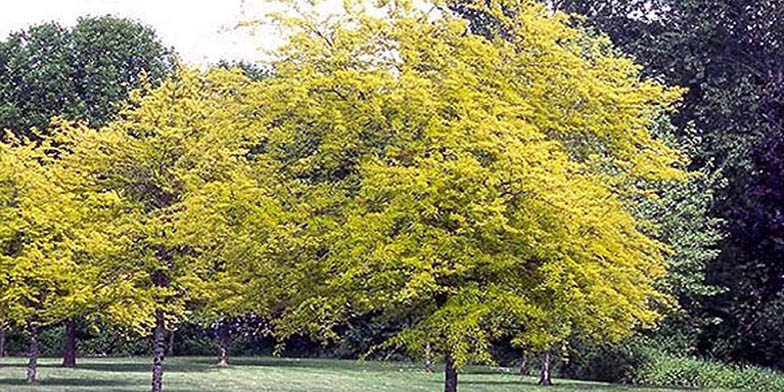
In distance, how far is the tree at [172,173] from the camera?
19.9 m

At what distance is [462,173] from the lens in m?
15.2

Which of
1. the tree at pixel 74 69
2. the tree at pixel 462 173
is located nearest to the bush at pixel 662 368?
the tree at pixel 462 173

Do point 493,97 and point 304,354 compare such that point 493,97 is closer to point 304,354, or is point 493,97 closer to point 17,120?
point 17,120

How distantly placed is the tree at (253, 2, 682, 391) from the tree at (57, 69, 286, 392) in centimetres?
243

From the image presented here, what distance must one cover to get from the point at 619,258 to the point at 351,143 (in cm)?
439

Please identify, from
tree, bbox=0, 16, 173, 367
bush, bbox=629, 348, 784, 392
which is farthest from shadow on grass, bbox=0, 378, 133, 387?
tree, bbox=0, 16, 173, 367

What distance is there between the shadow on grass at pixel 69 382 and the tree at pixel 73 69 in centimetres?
1832

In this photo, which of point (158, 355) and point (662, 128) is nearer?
point (158, 355)

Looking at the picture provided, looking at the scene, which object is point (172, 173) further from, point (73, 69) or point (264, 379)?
point (73, 69)

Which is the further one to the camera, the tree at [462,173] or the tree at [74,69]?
the tree at [74,69]

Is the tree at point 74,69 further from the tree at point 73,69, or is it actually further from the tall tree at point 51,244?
the tall tree at point 51,244

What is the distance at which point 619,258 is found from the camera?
15688mm

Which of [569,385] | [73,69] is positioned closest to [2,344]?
[73,69]

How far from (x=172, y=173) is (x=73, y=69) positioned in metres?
26.9
